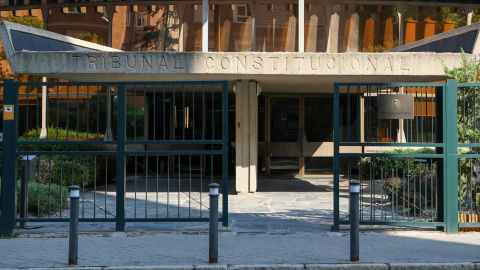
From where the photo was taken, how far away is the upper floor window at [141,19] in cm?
2106

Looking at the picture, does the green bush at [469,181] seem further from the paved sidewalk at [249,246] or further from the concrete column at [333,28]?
the concrete column at [333,28]

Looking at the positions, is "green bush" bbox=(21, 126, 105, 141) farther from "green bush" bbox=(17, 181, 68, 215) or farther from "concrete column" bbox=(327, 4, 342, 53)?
"concrete column" bbox=(327, 4, 342, 53)

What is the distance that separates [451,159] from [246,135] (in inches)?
271

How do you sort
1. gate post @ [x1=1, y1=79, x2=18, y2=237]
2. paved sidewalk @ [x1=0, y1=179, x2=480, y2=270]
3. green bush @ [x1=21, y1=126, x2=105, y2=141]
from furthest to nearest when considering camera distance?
green bush @ [x1=21, y1=126, x2=105, y2=141]
gate post @ [x1=1, y1=79, x2=18, y2=237]
paved sidewalk @ [x1=0, y1=179, x2=480, y2=270]

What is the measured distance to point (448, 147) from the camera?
1000 centimetres

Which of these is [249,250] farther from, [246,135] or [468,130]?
[246,135]

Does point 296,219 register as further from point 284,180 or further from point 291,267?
point 284,180

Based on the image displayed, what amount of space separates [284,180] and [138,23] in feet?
22.6

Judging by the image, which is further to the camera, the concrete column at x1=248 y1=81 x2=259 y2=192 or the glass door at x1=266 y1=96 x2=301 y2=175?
the glass door at x1=266 y1=96 x2=301 y2=175

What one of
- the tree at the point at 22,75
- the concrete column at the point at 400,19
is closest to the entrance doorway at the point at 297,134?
the concrete column at the point at 400,19

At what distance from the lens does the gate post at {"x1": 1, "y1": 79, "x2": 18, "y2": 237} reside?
32.4ft

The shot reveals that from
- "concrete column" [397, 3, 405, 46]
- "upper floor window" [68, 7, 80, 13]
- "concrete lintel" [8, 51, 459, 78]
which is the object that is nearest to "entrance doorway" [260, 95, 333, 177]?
"concrete column" [397, 3, 405, 46]

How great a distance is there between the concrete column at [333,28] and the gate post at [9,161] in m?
12.5

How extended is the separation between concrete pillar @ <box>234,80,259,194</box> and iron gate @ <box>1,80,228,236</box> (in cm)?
93
